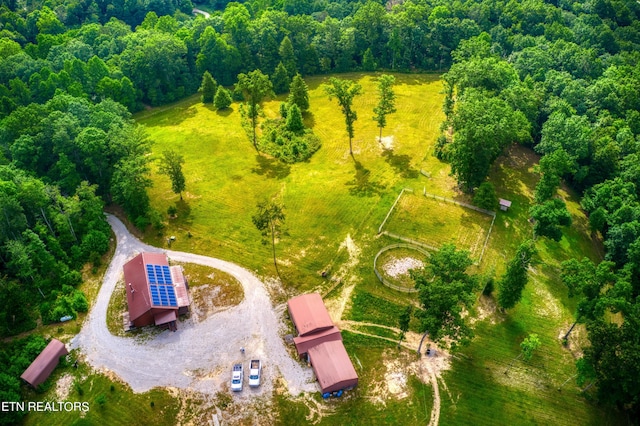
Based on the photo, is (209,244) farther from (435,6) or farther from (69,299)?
(435,6)

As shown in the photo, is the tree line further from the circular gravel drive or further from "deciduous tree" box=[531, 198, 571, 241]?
the circular gravel drive

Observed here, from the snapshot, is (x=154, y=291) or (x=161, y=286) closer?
(x=154, y=291)

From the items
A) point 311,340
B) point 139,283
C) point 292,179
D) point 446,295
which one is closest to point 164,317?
point 139,283

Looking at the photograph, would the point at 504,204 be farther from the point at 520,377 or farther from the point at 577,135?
the point at 520,377

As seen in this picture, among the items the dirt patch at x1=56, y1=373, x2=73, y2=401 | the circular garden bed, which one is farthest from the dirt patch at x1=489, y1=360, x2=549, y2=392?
the dirt patch at x1=56, y1=373, x2=73, y2=401

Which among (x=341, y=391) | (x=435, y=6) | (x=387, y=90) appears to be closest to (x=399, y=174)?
(x=387, y=90)
